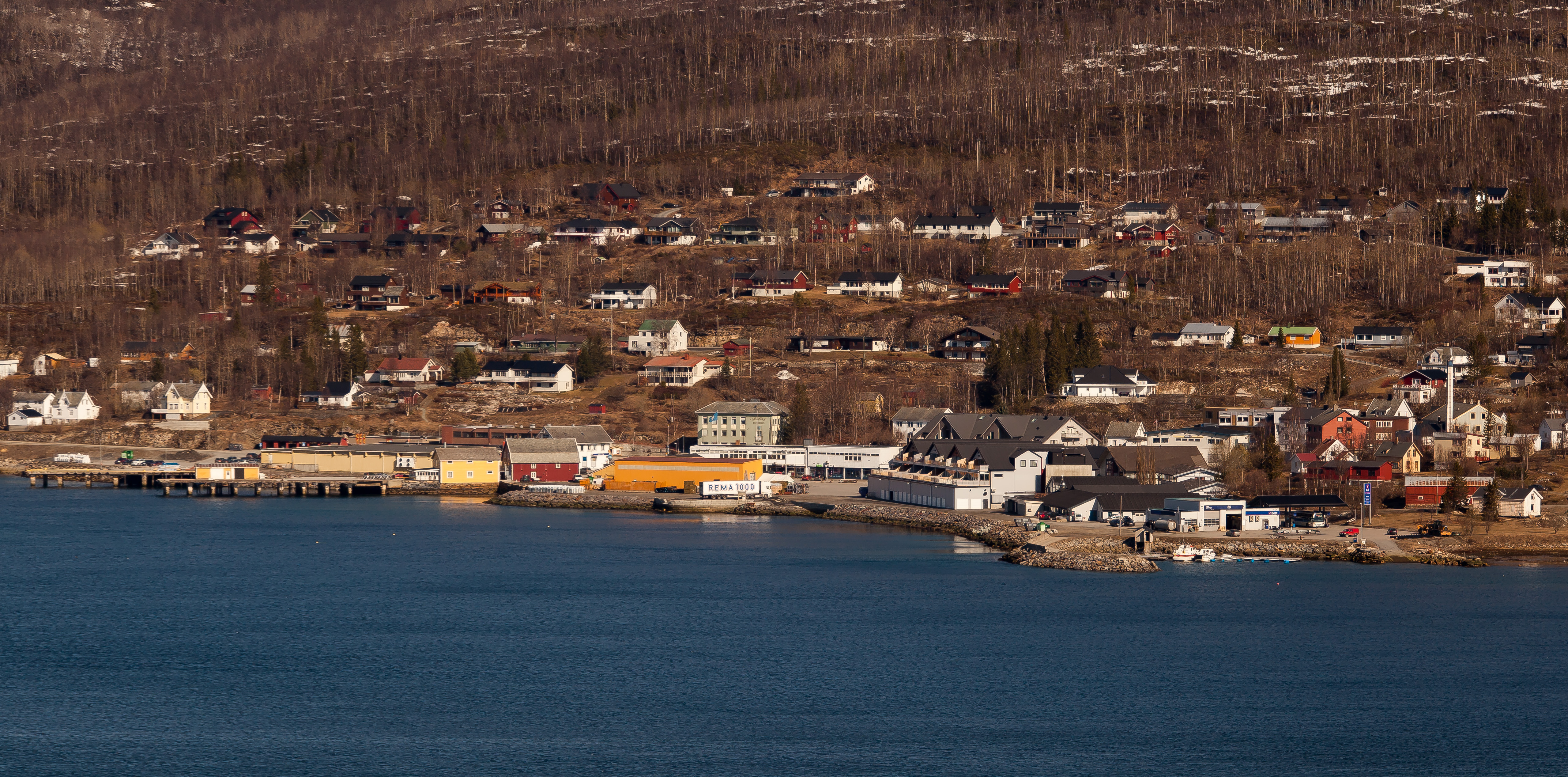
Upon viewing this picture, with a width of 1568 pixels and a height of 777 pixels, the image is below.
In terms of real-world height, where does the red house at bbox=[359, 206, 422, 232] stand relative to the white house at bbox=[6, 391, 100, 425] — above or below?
above

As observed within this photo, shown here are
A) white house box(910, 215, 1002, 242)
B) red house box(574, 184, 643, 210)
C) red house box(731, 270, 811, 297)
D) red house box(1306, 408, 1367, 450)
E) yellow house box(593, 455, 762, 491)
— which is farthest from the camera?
red house box(574, 184, 643, 210)

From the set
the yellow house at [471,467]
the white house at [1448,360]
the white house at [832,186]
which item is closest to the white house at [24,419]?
the yellow house at [471,467]

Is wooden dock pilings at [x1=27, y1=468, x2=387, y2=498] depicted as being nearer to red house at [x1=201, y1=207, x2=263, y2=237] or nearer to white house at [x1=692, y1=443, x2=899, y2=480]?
white house at [x1=692, y1=443, x2=899, y2=480]

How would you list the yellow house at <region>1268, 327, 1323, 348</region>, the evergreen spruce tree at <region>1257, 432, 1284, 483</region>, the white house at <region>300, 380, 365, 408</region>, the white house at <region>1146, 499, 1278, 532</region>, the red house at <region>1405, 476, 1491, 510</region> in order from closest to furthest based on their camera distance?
A: the white house at <region>1146, 499, 1278, 532</region>, the red house at <region>1405, 476, 1491, 510</region>, the evergreen spruce tree at <region>1257, 432, 1284, 483</region>, the white house at <region>300, 380, 365, 408</region>, the yellow house at <region>1268, 327, 1323, 348</region>

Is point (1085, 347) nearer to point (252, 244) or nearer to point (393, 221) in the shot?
point (393, 221)

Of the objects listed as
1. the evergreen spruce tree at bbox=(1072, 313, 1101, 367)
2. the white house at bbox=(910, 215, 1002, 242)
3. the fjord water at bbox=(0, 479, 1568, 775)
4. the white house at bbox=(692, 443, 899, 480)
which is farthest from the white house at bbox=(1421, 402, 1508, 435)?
the white house at bbox=(910, 215, 1002, 242)

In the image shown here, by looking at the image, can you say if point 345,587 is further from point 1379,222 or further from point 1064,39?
point 1064,39
